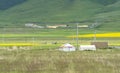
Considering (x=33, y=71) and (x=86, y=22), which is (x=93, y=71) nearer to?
(x=33, y=71)

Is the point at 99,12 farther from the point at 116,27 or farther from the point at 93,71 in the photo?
the point at 93,71

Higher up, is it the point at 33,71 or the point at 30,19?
the point at 30,19

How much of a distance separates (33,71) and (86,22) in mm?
151536

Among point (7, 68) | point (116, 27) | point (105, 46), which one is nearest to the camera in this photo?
point (7, 68)

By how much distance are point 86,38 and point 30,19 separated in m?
109

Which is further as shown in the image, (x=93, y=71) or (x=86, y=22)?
(x=86, y=22)

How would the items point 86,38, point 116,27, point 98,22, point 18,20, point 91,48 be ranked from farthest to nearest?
point 18,20 < point 98,22 < point 116,27 < point 86,38 < point 91,48

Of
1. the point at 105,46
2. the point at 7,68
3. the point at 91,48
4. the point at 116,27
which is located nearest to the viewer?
the point at 7,68

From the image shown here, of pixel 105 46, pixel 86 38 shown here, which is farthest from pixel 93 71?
pixel 86 38

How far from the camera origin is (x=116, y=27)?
148 meters

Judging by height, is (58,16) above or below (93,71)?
above

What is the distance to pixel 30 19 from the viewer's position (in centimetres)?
19588

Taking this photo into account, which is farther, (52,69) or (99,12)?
(99,12)

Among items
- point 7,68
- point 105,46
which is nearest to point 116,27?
point 105,46
